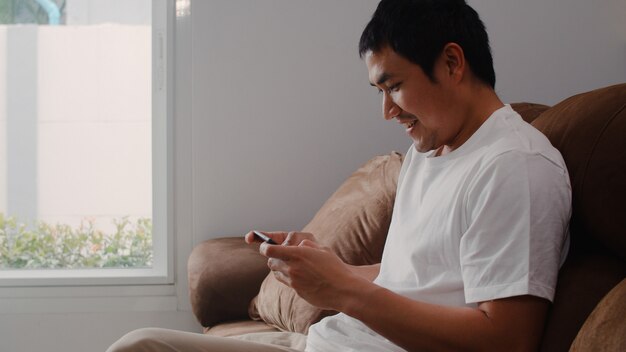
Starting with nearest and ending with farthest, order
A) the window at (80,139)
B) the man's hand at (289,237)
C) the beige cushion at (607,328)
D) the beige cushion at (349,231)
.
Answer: the beige cushion at (607,328), the man's hand at (289,237), the beige cushion at (349,231), the window at (80,139)

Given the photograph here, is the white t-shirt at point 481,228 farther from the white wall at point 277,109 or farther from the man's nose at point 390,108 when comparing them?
the white wall at point 277,109

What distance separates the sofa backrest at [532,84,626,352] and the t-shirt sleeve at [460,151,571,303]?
0.04 metres

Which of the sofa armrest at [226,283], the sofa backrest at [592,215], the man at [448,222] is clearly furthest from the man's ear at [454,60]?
the sofa armrest at [226,283]

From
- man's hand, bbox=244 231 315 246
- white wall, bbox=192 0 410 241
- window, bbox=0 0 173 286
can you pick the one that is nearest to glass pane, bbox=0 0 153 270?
window, bbox=0 0 173 286

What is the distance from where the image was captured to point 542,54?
272 cm

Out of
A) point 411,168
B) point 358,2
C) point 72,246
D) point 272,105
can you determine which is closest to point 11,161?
point 72,246

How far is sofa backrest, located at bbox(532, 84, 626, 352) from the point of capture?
1130 mm

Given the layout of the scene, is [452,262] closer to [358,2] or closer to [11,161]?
[358,2]

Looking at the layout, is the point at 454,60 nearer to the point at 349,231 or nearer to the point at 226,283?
the point at 349,231

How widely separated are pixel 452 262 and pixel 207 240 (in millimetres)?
1567

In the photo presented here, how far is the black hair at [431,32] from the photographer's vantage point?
133 cm

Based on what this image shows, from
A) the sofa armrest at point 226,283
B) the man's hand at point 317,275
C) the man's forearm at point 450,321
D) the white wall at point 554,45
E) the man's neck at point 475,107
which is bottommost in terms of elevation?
the sofa armrest at point 226,283

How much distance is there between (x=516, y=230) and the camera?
3.62 feet

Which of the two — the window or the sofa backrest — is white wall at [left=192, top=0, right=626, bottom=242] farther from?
the sofa backrest
